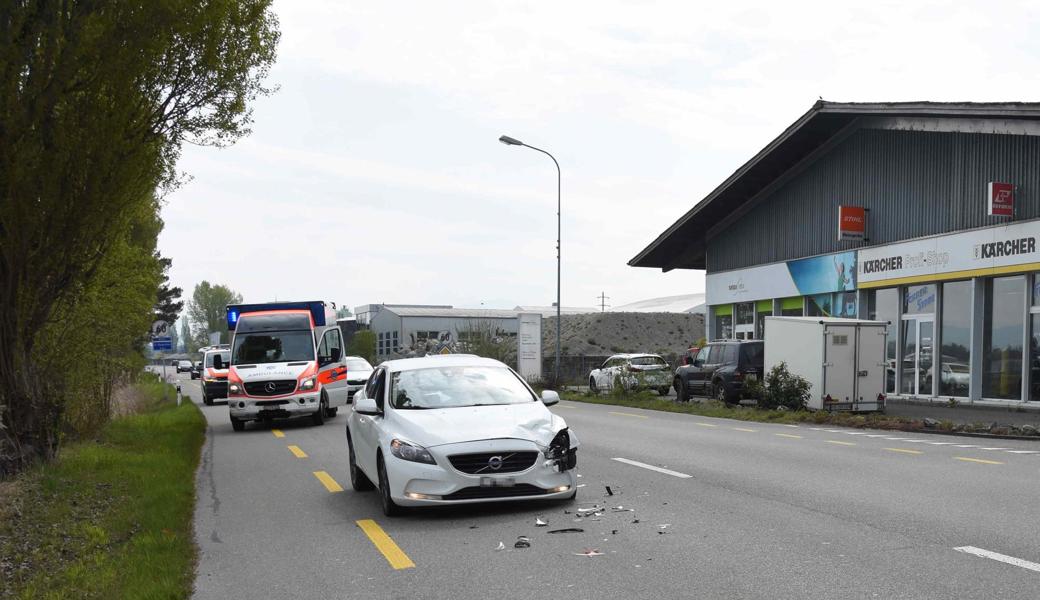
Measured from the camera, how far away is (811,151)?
106 feet

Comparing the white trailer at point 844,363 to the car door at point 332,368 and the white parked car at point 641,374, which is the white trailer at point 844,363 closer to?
the white parked car at point 641,374

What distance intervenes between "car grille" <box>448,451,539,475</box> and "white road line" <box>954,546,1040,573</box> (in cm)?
337

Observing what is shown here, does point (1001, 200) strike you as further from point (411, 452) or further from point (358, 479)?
point (411, 452)

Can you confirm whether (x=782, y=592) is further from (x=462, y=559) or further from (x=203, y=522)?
(x=203, y=522)

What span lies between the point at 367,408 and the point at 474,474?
5.45 feet

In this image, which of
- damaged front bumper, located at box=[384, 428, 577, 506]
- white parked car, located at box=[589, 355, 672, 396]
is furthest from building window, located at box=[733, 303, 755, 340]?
damaged front bumper, located at box=[384, 428, 577, 506]

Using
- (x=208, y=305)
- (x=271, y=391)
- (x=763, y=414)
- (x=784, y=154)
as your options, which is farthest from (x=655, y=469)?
(x=208, y=305)

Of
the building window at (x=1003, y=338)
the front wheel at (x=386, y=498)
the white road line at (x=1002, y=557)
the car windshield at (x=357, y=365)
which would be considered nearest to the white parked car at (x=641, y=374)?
the car windshield at (x=357, y=365)

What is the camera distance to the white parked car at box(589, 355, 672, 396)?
2963cm

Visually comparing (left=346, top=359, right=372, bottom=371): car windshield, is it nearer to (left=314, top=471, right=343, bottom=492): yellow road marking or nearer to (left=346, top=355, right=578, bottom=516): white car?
(left=314, top=471, right=343, bottom=492): yellow road marking

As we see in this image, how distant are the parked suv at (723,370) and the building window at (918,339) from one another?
4757 millimetres

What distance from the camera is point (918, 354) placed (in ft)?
88.5

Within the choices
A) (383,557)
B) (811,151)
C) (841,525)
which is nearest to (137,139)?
(383,557)

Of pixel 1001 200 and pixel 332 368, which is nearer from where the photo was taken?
pixel 332 368
